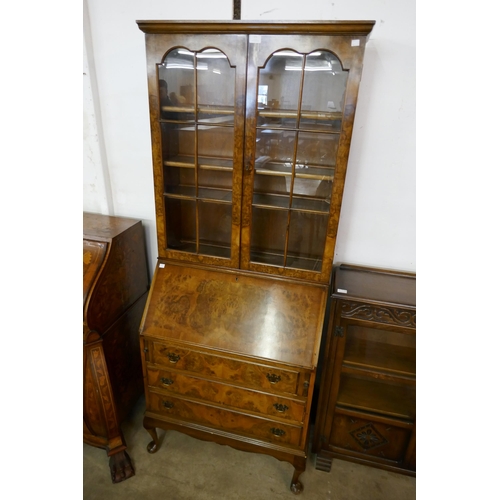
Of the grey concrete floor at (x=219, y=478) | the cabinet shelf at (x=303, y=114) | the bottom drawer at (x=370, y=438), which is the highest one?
the cabinet shelf at (x=303, y=114)

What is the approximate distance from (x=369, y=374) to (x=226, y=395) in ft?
2.32

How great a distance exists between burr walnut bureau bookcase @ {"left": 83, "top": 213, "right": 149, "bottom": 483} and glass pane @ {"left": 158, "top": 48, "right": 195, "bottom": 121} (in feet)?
2.23

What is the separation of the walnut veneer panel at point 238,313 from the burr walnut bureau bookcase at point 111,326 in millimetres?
245

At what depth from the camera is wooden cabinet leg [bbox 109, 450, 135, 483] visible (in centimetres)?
167

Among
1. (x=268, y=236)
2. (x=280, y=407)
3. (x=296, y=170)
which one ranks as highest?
(x=296, y=170)

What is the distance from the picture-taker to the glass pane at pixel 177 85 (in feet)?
4.40

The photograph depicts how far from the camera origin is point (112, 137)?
1836mm

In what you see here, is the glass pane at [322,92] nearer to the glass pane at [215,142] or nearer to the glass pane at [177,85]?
the glass pane at [215,142]

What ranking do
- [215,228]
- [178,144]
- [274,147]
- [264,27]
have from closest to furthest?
[264,27]
[274,147]
[178,144]
[215,228]

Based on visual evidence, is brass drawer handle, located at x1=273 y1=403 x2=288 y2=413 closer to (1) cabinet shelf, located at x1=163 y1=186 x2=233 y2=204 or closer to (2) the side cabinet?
(2) the side cabinet

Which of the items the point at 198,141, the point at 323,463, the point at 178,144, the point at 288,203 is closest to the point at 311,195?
the point at 288,203

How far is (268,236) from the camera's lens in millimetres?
1576

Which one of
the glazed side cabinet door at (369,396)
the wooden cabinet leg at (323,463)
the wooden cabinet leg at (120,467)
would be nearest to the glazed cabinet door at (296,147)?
the glazed side cabinet door at (369,396)

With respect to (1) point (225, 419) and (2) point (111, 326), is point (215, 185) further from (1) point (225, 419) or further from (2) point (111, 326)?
(1) point (225, 419)
